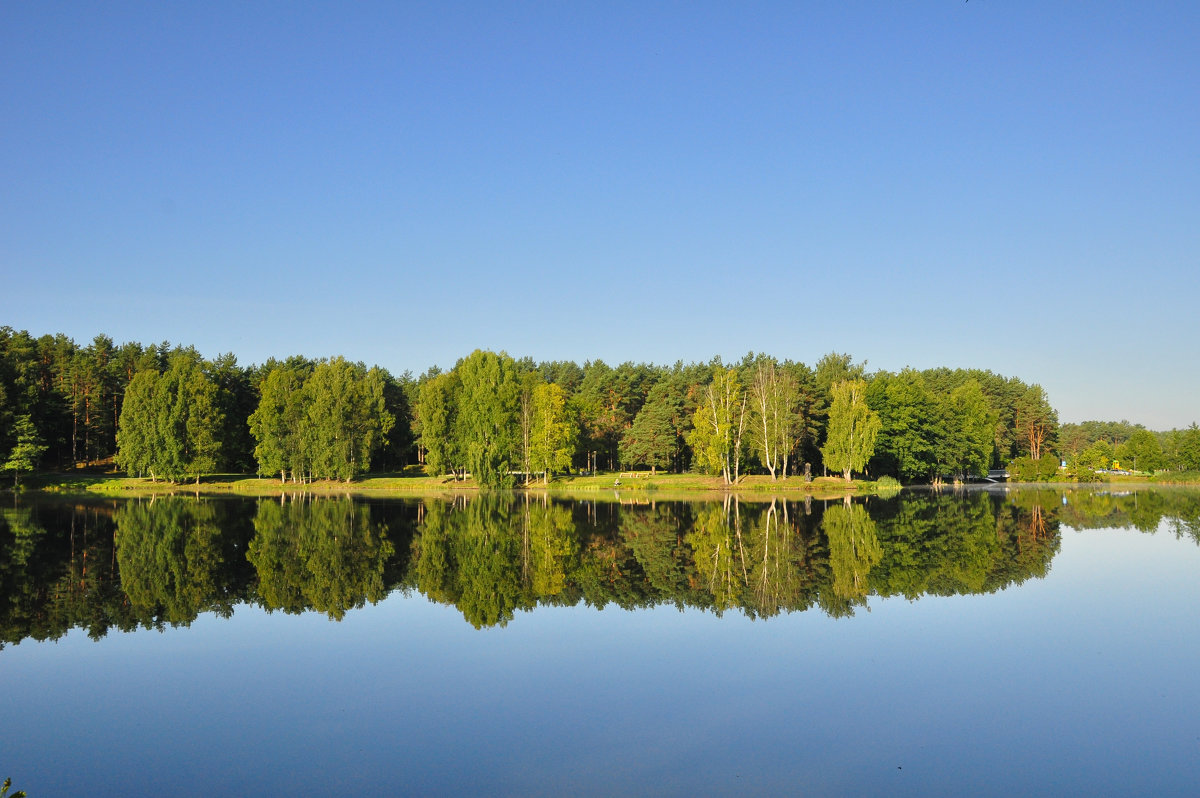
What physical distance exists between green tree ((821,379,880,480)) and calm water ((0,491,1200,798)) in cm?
3712

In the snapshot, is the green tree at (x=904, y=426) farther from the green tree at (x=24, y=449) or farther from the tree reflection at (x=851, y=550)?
the green tree at (x=24, y=449)

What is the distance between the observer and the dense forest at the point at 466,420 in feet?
217

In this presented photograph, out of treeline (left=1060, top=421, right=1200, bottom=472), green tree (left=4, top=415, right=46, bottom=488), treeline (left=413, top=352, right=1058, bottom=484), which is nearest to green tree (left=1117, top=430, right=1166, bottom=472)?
treeline (left=1060, top=421, right=1200, bottom=472)

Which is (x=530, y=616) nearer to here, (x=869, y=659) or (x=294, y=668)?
(x=294, y=668)

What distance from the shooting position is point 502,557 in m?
25.8

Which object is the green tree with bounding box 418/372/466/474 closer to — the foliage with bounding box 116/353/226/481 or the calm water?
the foliage with bounding box 116/353/226/481

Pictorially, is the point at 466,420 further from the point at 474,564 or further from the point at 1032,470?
the point at 1032,470

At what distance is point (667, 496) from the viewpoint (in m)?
59.0

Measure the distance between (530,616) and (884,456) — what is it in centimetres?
6513

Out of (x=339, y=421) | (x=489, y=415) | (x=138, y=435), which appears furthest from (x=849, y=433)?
(x=138, y=435)

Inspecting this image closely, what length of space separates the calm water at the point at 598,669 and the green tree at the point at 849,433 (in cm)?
3712

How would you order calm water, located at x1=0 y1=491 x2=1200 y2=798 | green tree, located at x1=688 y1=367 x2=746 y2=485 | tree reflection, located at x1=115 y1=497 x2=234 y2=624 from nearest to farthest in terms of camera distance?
calm water, located at x1=0 y1=491 x2=1200 y2=798
tree reflection, located at x1=115 y1=497 x2=234 y2=624
green tree, located at x1=688 y1=367 x2=746 y2=485

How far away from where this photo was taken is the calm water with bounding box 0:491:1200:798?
9.11 meters

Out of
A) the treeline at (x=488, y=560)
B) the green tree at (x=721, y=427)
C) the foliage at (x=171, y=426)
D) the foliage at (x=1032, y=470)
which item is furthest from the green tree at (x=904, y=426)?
the foliage at (x=171, y=426)
